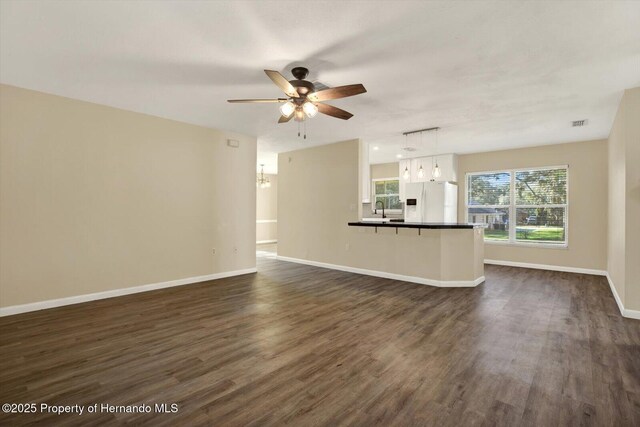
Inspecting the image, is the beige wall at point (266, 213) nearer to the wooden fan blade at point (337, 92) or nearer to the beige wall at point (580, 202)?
the beige wall at point (580, 202)

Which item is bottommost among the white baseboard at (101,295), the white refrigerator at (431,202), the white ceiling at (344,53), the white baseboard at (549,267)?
the white baseboard at (101,295)

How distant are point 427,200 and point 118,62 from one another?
20.1 ft

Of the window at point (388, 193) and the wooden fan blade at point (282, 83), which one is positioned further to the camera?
the window at point (388, 193)

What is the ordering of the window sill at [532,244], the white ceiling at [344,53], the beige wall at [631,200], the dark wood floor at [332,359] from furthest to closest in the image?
the window sill at [532,244], the beige wall at [631,200], the white ceiling at [344,53], the dark wood floor at [332,359]

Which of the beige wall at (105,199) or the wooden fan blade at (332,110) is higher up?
the wooden fan blade at (332,110)

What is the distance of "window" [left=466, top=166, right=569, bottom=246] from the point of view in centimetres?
631

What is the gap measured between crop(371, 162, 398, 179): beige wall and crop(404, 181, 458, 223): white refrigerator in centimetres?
146

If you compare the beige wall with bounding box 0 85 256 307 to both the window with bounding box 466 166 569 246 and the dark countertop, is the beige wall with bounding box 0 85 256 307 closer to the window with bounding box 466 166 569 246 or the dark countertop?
the dark countertop

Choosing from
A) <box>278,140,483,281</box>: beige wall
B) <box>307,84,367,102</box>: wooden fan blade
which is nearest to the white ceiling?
<box>307,84,367,102</box>: wooden fan blade

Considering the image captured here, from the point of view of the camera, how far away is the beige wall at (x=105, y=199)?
11.7ft

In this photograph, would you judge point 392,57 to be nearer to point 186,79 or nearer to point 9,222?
point 186,79

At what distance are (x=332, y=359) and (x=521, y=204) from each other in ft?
20.5

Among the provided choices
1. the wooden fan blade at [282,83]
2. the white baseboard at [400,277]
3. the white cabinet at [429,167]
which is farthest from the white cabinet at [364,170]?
the wooden fan blade at [282,83]

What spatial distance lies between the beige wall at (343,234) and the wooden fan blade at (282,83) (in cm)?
320
